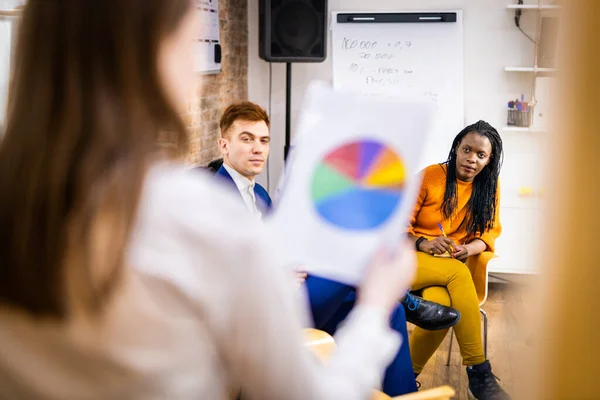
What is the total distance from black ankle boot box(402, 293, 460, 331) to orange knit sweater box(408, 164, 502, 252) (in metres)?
0.49

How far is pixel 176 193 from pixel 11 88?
0.18m

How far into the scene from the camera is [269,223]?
806mm

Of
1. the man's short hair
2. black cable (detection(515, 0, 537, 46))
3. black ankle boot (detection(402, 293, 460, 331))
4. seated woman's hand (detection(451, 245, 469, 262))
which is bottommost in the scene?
black ankle boot (detection(402, 293, 460, 331))

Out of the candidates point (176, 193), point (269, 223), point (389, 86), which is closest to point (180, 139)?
point (176, 193)

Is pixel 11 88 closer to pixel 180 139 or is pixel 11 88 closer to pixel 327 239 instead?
pixel 180 139

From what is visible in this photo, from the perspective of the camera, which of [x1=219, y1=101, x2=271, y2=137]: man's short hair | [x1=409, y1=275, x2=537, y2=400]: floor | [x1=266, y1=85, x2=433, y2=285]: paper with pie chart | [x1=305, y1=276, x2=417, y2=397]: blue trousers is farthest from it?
[x1=219, y1=101, x2=271, y2=137]: man's short hair

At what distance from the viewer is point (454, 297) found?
2.71 m

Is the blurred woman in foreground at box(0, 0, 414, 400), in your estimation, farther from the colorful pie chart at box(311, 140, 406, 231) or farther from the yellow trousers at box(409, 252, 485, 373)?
the yellow trousers at box(409, 252, 485, 373)

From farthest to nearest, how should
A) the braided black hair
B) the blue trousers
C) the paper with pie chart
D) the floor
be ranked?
1. the braided black hair
2. the blue trousers
3. the paper with pie chart
4. the floor

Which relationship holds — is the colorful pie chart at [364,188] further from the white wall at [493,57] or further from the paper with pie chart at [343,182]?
the white wall at [493,57]

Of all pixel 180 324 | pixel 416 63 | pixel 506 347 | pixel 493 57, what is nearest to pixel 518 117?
pixel 493 57

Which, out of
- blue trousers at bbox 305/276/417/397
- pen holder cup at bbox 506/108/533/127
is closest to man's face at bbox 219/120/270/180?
blue trousers at bbox 305/276/417/397

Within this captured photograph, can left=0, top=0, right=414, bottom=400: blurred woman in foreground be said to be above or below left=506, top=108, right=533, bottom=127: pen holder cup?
below

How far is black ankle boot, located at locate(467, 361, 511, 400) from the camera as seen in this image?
2.68 m
